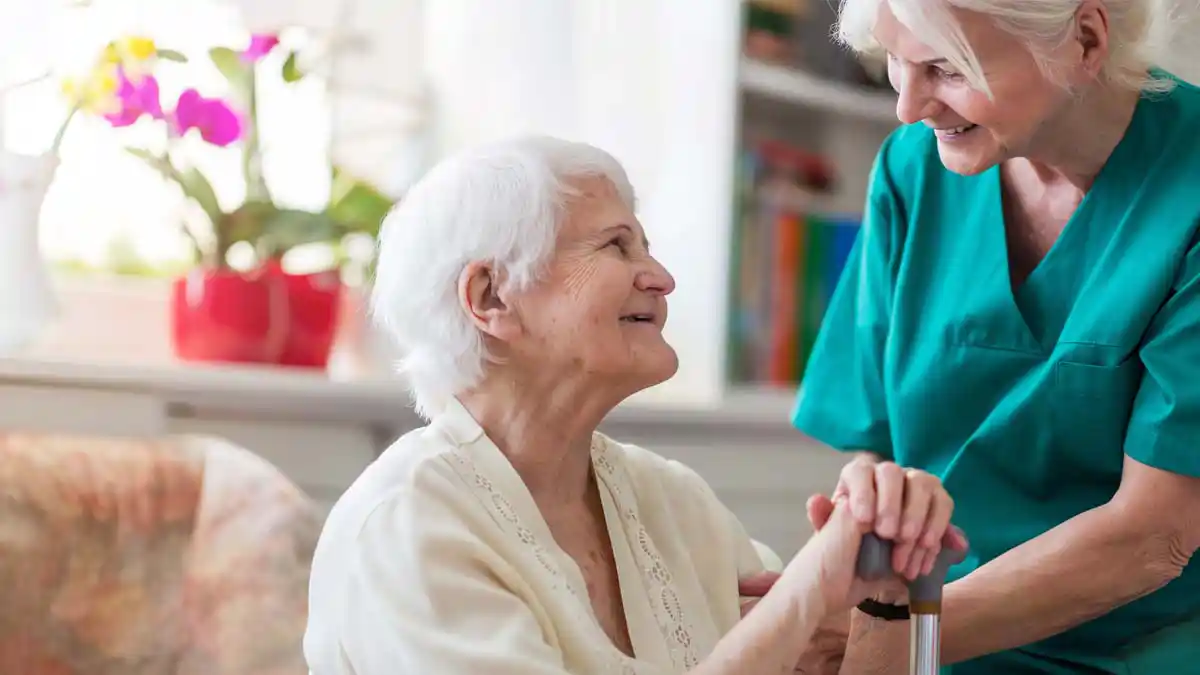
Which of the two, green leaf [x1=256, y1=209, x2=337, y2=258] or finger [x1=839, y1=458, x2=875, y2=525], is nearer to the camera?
finger [x1=839, y1=458, x2=875, y2=525]

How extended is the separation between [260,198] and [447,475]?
111cm

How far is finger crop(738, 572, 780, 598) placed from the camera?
1.43 metres

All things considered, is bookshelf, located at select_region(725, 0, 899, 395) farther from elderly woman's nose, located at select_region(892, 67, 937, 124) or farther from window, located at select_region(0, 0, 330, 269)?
elderly woman's nose, located at select_region(892, 67, 937, 124)

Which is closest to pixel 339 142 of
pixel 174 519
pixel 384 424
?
pixel 384 424

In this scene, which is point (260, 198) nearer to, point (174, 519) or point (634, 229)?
point (174, 519)

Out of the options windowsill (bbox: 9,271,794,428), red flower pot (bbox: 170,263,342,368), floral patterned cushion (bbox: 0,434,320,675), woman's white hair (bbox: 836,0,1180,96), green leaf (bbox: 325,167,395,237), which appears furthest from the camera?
green leaf (bbox: 325,167,395,237)

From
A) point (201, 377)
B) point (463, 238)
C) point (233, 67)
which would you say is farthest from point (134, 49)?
point (463, 238)

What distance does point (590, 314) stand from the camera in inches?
50.2

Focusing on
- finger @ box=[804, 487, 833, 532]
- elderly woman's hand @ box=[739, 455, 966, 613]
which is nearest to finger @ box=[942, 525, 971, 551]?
elderly woman's hand @ box=[739, 455, 966, 613]

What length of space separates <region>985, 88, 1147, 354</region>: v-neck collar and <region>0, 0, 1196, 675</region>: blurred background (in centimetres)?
85

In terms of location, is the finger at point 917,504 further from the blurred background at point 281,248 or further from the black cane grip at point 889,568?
the blurred background at point 281,248

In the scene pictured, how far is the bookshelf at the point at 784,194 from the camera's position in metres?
2.58

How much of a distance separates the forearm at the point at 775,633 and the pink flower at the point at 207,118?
1.31m

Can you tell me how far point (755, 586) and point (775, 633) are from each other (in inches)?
11.3
